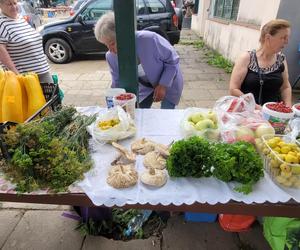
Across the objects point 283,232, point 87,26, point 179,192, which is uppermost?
point 179,192

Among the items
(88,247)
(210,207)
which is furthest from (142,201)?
(88,247)

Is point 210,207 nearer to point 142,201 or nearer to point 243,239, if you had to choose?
point 142,201

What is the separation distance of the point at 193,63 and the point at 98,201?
6.69 metres

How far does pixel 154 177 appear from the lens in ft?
3.87

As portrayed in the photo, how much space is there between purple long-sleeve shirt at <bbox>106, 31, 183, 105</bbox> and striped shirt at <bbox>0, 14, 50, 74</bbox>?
101 centimetres

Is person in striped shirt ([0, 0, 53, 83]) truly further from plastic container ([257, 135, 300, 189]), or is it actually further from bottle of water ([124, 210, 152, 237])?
plastic container ([257, 135, 300, 189])

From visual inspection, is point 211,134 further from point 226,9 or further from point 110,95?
point 226,9

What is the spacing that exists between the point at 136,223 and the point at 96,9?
6.22 metres

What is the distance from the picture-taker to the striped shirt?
8.27 ft

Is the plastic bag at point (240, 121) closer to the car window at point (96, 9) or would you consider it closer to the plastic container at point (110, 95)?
the plastic container at point (110, 95)

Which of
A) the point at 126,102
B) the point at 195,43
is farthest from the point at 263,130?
the point at 195,43

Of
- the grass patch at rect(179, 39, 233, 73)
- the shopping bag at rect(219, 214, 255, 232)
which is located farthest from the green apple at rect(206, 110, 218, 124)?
the grass patch at rect(179, 39, 233, 73)

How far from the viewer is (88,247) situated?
78.2 inches

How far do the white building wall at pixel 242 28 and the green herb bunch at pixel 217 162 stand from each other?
4280 mm
